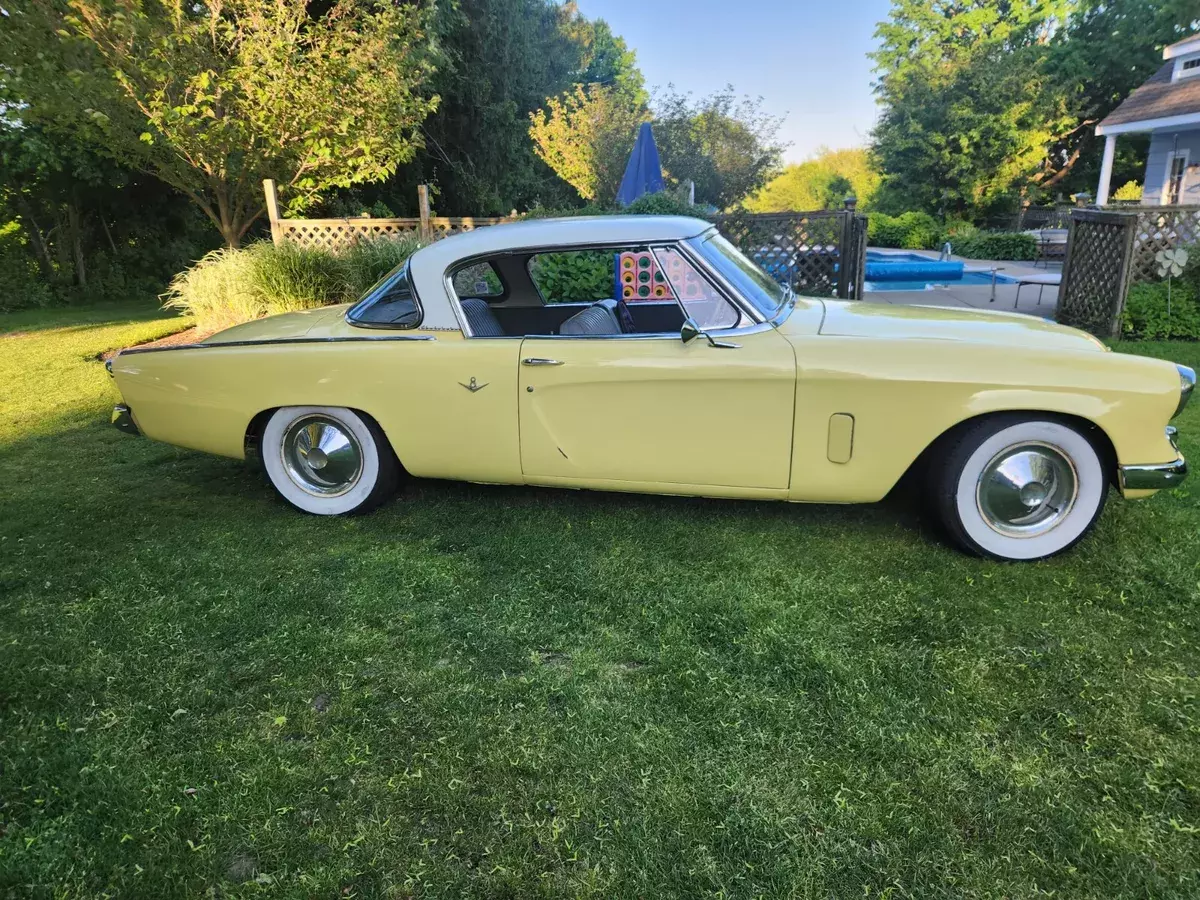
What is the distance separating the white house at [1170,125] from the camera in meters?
18.3

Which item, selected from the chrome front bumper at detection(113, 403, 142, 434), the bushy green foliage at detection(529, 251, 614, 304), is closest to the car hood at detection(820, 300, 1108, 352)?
the chrome front bumper at detection(113, 403, 142, 434)

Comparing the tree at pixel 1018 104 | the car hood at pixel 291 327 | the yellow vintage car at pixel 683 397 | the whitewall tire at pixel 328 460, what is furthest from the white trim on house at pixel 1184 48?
the whitewall tire at pixel 328 460

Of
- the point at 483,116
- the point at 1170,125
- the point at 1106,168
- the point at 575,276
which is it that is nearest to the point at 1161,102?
the point at 1170,125

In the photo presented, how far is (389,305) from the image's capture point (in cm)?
377

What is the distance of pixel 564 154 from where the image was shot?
22500mm

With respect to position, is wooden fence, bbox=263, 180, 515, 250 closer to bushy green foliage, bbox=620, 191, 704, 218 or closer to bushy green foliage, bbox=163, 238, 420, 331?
bushy green foliage, bbox=163, 238, 420, 331

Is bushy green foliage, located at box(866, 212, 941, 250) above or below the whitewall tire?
above

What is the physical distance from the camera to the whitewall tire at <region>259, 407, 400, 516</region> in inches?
147

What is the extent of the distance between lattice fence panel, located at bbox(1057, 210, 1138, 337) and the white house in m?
13.1

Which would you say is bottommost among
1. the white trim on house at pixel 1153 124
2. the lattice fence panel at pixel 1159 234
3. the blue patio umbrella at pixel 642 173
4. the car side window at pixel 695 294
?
the car side window at pixel 695 294

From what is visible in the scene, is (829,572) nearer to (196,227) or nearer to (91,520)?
(91,520)

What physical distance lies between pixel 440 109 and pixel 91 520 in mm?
17554

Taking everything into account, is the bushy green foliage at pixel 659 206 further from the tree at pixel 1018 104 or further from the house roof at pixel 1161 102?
the tree at pixel 1018 104

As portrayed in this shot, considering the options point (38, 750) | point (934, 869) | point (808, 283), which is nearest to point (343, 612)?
point (38, 750)
